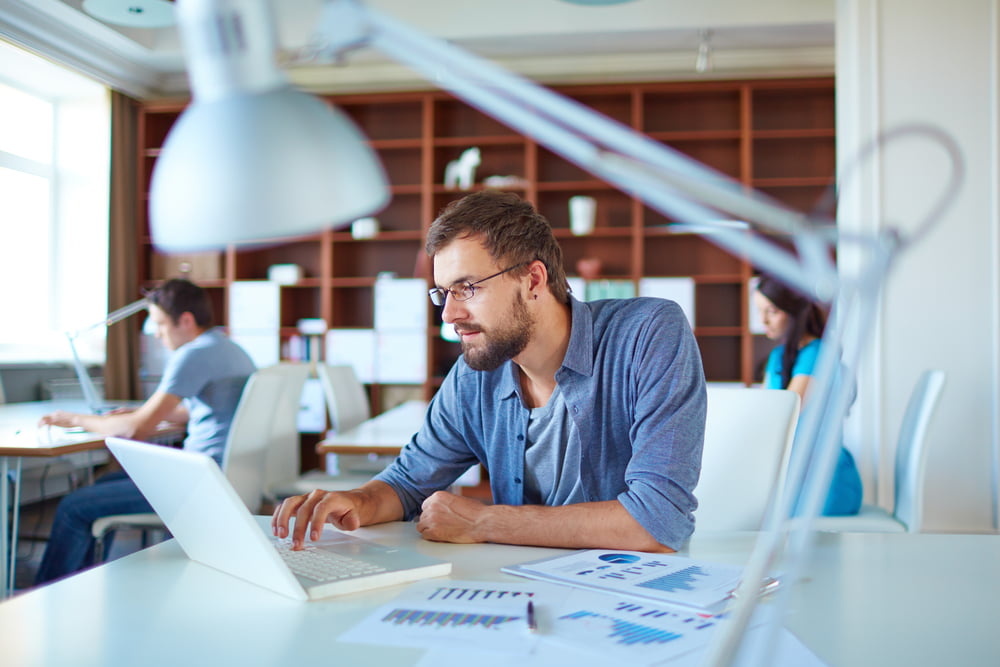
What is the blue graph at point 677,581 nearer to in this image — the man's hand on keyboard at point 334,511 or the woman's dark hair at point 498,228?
the man's hand on keyboard at point 334,511

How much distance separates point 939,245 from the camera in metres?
3.67

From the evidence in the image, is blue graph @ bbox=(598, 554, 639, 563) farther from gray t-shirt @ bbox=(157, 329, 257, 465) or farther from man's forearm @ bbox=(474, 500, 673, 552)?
gray t-shirt @ bbox=(157, 329, 257, 465)

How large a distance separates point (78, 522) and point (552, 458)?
2.01 metres

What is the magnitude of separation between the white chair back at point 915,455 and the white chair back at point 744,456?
954 mm

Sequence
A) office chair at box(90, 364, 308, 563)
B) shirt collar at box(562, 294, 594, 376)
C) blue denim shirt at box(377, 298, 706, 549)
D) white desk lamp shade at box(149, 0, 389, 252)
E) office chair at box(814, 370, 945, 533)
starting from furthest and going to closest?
office chair at box(90, 364, 308, 563)
office chair at box(814, 370, 945, 533)
shirt collar at box(562, 294, 594, 376)
blue denim shirt at box(377, 298, 706, 549)
white desk lamp shade at box(149, 0, 389, 252)

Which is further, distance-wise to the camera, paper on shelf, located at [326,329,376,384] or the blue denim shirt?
paper on shelf, located at [326,329,376,384]

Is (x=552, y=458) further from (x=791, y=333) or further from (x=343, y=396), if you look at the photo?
(x=343, y=396)

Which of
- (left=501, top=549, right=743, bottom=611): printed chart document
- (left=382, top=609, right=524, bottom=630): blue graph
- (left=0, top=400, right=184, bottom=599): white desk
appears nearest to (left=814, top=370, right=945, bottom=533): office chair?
(left=501, top=549, right=743, bottom=611): printed chart document

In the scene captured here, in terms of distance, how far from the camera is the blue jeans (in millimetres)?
2762

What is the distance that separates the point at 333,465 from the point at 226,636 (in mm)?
4900

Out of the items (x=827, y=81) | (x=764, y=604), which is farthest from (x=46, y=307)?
(x=764, y=604)

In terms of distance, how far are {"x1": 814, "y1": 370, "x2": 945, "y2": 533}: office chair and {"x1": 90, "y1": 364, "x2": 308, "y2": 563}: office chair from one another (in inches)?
74.2

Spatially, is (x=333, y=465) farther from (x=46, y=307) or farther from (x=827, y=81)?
(x=827, y=81)

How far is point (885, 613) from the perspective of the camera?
3.15 feet
